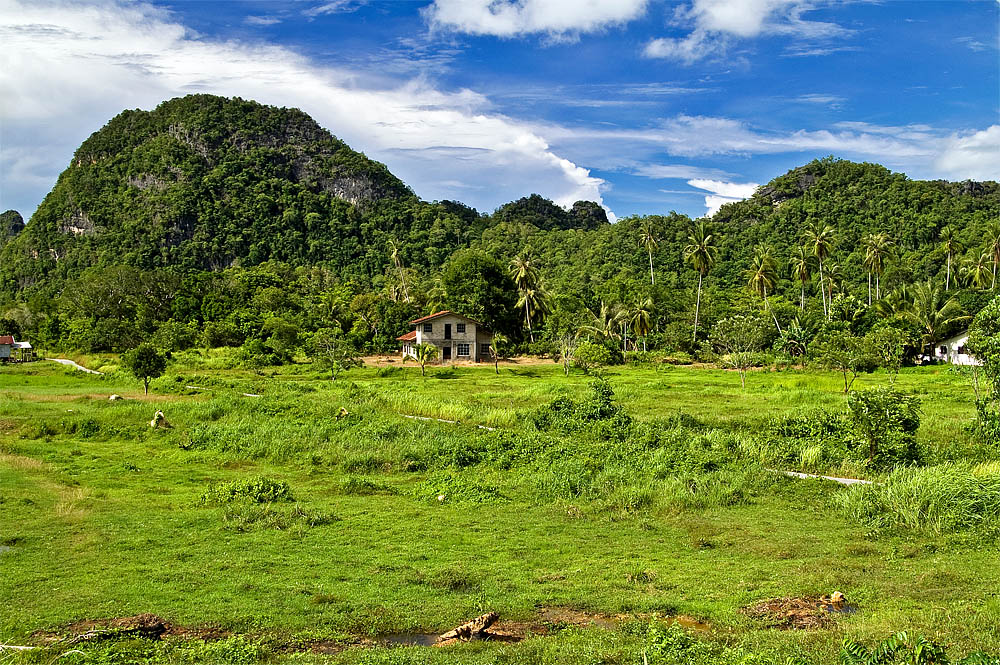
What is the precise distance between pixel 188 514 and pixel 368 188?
142225 mm

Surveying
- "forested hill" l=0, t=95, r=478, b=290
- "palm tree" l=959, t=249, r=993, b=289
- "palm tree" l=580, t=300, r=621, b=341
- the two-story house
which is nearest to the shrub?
the two-story house

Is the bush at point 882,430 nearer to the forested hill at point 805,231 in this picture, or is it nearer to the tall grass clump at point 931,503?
the tall grass clump at point 931,503

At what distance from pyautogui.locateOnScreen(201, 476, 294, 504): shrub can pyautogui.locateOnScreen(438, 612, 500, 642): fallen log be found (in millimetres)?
7769

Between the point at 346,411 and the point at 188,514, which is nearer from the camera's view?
the point at 188,514

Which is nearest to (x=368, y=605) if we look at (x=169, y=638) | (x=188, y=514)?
(x=169, y=638)

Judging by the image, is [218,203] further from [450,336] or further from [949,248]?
[949,248]

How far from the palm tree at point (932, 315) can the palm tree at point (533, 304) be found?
96.0 ft

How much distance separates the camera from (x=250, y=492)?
15.7 meters

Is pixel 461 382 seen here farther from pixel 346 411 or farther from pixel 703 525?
pixel 703 525

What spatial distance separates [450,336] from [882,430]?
131 feet

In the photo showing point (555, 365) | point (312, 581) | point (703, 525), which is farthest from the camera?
point (555, 365)

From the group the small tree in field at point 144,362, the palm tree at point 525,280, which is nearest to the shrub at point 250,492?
the small tree in field at point 144,362

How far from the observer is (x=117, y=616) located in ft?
31.7

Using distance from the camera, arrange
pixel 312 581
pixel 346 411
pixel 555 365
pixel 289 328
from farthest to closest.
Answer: pixel 289 328
pixel 555 365
pixel 346 411
pixel 312 581
